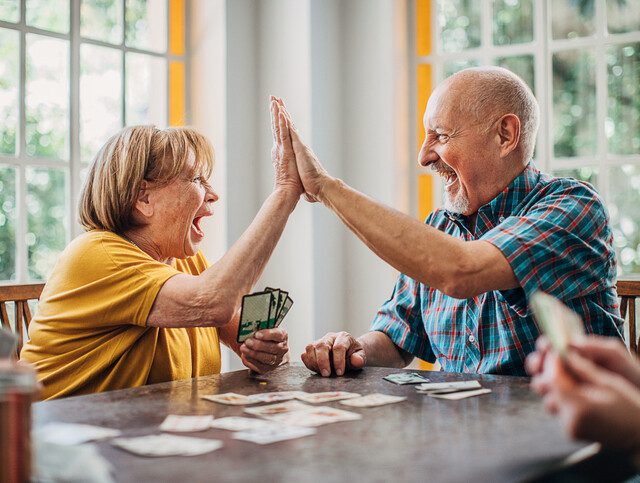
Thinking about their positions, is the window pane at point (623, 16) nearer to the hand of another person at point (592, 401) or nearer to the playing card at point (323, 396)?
the playing card at point (323, 396)

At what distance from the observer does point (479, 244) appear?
6.02 ft

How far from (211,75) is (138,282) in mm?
2136

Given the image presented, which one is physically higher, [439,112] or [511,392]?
[439,112]

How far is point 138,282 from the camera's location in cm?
180

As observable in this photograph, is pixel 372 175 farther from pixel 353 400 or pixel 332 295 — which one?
pixel 353 400

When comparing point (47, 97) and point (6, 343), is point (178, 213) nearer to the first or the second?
point (6, 343)

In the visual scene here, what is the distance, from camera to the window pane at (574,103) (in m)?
3.57

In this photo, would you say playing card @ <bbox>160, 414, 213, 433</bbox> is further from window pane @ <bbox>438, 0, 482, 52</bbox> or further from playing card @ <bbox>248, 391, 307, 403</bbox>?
window pane @ <bbox>438, 0, 482, 52</bbox>

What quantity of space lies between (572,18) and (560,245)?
209cm

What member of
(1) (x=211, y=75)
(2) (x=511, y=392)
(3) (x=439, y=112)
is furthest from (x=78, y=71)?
(2) (x=511, y=392)

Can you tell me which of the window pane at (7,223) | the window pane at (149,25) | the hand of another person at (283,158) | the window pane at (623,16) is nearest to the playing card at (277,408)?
the hand of another person at (283,158)

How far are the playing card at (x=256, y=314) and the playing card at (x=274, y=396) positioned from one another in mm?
292

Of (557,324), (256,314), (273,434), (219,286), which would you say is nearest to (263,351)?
(256,314)

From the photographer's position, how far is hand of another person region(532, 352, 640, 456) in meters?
0.93
